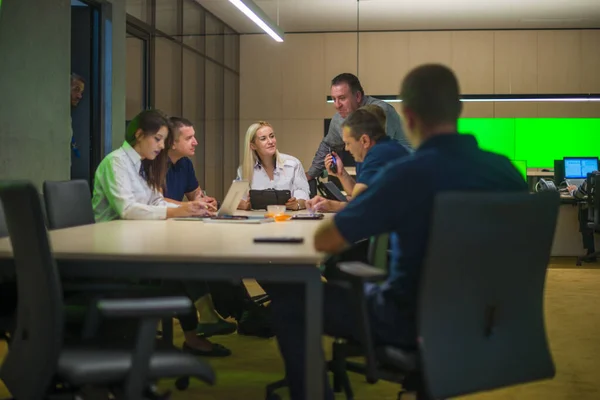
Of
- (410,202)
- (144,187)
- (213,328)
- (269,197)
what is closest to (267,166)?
(269,197)

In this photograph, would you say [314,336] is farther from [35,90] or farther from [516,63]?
[516,63]

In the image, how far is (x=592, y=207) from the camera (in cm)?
832

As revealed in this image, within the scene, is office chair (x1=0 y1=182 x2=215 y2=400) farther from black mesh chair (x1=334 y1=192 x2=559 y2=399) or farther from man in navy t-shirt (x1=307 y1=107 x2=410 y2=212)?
man in navy t-shirt (x1=307 y1=107 x2=410 y2=212)

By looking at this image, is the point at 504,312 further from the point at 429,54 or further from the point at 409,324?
the point at 429,54

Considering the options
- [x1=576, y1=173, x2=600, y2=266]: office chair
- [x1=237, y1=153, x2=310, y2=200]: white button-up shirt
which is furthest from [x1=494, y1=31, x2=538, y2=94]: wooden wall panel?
[x1=237, y1=153, x2=310, y2=200]: white button-up shirt

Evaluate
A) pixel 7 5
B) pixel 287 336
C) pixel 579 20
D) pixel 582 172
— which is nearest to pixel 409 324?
pixel 287 336

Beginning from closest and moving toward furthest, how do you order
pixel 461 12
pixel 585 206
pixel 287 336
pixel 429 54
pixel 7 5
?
pixel 287 336
pixel 7 5
pixel 585 206
pixel 461 12
pixel 429 54

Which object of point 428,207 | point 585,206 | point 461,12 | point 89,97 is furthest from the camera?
point 461,12

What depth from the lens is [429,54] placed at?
1205cm

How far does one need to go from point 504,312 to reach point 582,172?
27.8 ft

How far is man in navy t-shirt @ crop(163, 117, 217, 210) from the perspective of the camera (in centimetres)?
513

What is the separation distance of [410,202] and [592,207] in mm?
6963

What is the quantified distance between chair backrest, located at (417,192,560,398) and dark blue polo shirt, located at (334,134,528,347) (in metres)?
0.10

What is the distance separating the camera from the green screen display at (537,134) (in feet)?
39.2
